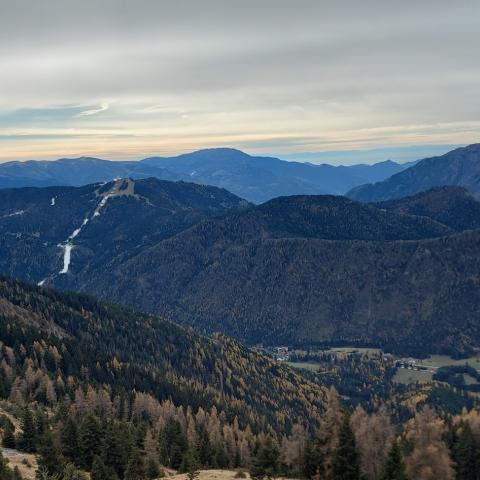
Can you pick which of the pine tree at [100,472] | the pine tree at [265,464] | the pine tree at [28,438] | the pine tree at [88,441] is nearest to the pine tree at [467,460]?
the pine tree at [265,464]

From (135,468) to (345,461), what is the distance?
3333cm

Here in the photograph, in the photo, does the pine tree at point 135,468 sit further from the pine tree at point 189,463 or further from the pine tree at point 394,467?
the pine tree at point 394,467

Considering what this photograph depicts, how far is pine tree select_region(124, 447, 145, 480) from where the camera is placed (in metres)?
102

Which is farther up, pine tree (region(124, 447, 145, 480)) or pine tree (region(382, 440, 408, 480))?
pine tree (region(382, 440, 408, 480))

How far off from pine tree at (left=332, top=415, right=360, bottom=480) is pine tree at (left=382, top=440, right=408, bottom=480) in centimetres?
471

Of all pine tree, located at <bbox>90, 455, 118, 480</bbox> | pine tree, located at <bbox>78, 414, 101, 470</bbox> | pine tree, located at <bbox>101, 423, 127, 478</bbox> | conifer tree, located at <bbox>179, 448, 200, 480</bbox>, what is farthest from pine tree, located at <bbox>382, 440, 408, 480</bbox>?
pine tree, located at <bbox>78, 414, 101, 470</bbox>

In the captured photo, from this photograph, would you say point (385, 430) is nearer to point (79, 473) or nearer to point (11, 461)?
point (79, 473)

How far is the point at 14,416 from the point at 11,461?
30.6m

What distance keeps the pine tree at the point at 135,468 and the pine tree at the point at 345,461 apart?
31.0 m

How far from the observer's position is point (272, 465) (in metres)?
108

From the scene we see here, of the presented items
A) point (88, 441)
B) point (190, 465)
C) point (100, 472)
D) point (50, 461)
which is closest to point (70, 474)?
point (100, 472)

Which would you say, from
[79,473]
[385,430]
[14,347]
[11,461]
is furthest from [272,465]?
[14,347]

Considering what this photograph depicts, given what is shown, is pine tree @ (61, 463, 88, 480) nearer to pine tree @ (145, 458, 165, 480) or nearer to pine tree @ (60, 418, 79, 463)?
pine tree @ (145, 458, 165, 480)

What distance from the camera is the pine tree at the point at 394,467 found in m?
96.8
